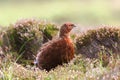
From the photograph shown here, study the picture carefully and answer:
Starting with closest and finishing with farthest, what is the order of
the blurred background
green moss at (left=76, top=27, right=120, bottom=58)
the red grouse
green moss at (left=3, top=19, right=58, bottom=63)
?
the red grouse
green moss at (left=76, top=27, right=120, bottom=58)
green moss at (left=3, top=19, right=58, bottom=63)
the blurred background

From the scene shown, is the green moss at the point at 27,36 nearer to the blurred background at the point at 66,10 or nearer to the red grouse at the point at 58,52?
the red grouse at the point at 58,52

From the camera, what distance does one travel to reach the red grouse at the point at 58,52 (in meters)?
11.9

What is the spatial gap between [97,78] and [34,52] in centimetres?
463

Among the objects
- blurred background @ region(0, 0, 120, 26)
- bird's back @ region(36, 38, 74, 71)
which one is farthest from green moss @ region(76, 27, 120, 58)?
blurred background @ region(0, 0, 120, 26)

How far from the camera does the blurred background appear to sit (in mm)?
29641

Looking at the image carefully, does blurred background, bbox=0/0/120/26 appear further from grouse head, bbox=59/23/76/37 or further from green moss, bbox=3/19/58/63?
grouse head, bbox=59/23/76/37

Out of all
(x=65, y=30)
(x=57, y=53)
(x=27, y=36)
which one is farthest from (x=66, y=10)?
(x=57, y=53)

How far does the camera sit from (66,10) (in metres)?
33.7

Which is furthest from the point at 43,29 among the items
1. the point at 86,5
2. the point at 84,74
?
the point at 86,5

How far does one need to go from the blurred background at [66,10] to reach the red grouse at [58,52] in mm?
15495

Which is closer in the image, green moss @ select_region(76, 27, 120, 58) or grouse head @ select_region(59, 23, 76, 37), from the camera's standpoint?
grouse head @ select_region(59, 23, 76, 37)

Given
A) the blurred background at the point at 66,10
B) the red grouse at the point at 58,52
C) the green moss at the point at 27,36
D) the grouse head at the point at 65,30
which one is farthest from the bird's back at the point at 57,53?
the blurred background at the point at 66,10

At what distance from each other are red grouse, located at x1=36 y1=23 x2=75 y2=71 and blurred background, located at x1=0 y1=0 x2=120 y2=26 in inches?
610

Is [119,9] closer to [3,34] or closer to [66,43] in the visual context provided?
[3,34]
